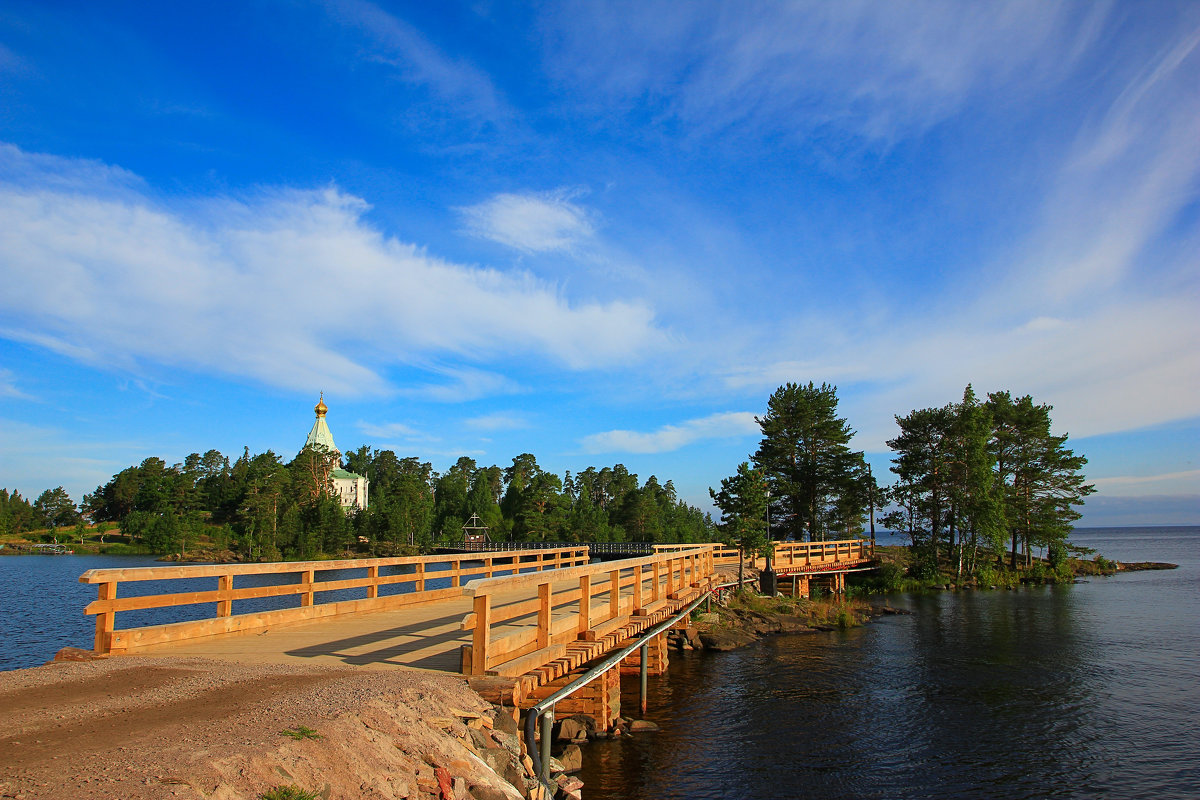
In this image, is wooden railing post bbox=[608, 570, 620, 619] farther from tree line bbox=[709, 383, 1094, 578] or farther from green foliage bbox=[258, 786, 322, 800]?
tree line bbox=[709, 383, 1094, 578]

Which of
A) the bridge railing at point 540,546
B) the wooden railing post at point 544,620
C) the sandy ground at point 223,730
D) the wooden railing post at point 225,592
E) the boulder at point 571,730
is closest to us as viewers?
the sandy ground at point 223,730

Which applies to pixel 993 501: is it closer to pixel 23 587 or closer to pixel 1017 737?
pixel 1017 737

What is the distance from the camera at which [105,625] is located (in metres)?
8.75

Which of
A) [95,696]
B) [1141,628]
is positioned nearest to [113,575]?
[95,696]

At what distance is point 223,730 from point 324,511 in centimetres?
8879

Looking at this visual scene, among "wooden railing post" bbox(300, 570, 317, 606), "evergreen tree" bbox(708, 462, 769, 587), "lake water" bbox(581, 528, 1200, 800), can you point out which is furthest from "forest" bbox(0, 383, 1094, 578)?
"wooden railing post" bbox(300, 570, 317, 606)

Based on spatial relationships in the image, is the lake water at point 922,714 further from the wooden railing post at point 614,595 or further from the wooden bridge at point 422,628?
the wooden railing post at point 614,595

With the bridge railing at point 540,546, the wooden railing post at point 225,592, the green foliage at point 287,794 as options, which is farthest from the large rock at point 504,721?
the bridge railing at point 540,546

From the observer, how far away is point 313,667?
838 centimetres

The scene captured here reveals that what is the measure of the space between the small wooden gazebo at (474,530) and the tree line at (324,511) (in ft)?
3.75

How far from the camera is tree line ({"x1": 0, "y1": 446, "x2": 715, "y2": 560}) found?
87.3m

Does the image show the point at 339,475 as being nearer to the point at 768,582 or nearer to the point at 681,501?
the point at 681,501

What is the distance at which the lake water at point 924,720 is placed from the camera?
1179 centimetres

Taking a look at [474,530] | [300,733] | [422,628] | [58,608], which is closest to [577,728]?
[422,628]
